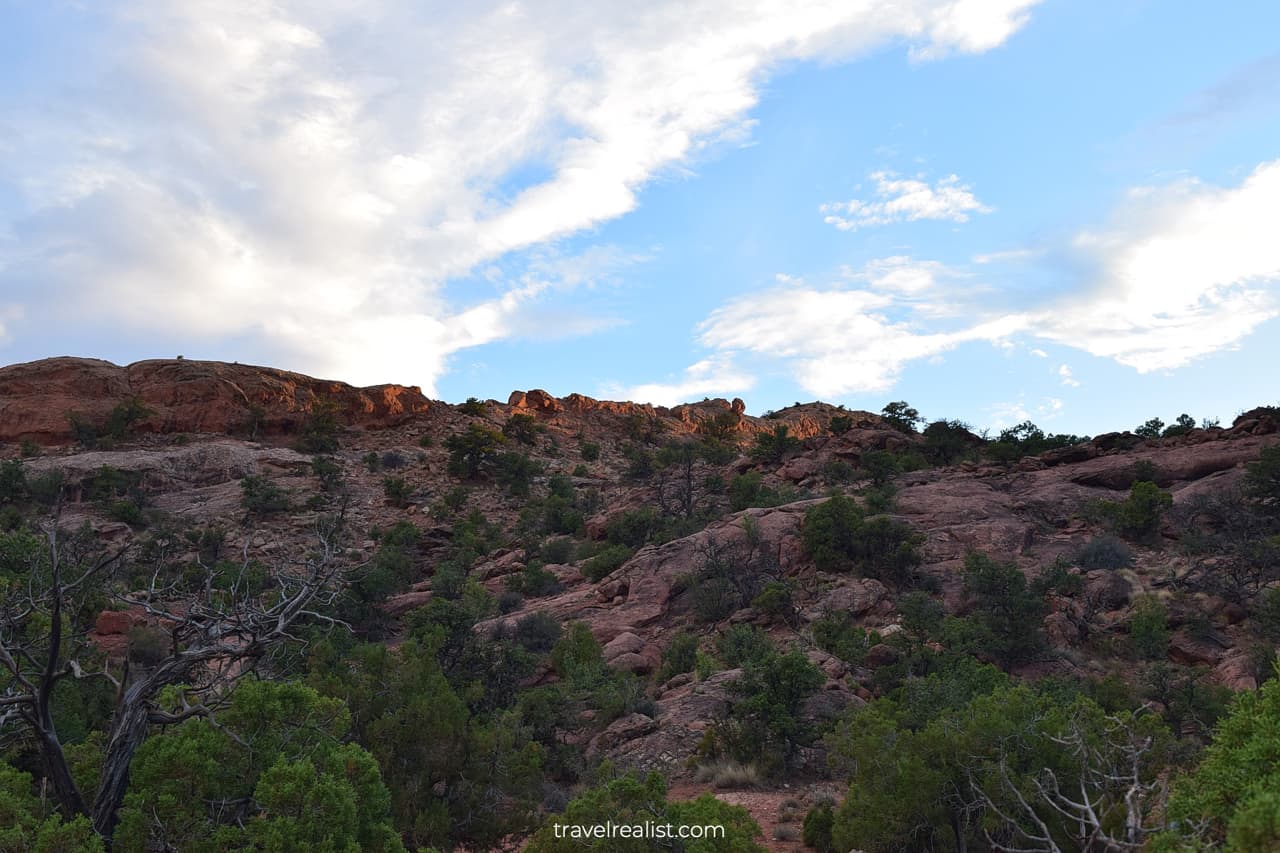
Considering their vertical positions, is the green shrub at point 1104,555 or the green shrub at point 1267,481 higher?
the green shrub at point 1267,481

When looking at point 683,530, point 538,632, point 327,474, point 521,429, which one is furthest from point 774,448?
point 327,474

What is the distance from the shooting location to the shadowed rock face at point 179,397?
49.2 meters

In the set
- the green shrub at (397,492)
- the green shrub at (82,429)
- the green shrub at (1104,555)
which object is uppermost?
the green shrub at (82,429)

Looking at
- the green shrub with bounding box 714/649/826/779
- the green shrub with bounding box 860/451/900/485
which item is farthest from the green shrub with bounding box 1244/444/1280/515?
the green shrub with bounding box 714/649/826/779

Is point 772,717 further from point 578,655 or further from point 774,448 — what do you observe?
point 774,448

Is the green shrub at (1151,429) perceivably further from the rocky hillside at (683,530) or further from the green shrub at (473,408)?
the green shrub at (473,408)

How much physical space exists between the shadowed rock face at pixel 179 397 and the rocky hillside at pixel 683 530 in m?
0.18

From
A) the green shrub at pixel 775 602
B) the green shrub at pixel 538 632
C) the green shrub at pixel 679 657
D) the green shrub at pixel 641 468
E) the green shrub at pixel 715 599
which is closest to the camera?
the green shrub at pixel 679 657

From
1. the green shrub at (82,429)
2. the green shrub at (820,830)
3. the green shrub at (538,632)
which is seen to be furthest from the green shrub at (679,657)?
the green shrub at (82,429)

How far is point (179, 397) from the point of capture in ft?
172

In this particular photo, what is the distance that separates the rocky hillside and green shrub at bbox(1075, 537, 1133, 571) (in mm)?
59

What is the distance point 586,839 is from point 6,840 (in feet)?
12.6

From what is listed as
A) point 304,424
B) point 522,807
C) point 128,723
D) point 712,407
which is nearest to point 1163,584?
point 522,807

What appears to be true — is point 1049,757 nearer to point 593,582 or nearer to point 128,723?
point 128,723
